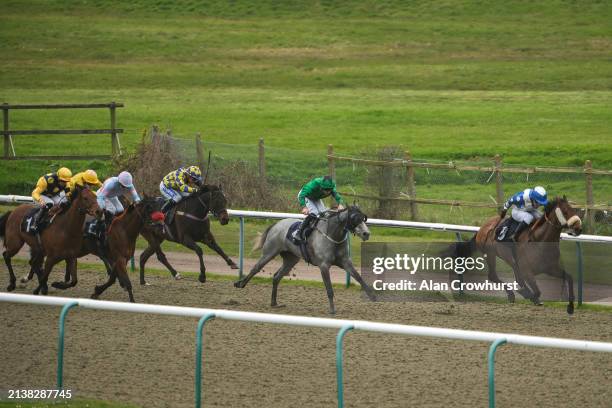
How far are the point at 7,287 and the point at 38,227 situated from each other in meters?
1.07

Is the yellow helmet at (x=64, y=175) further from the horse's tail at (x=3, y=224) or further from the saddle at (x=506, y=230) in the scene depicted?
the saddle at (x=506, y=230)

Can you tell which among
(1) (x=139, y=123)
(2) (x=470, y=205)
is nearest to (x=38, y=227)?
(2) (x=470, y=205)

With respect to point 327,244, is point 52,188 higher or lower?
higher

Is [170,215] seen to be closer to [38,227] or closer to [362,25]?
[38,227]

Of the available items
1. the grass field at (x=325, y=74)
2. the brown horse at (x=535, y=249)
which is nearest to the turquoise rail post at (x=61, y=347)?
the brown horse at (x=535, y=249)

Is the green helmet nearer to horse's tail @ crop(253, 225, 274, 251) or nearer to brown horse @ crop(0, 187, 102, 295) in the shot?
horse's tail @ crop(253, 225, 274, 251)

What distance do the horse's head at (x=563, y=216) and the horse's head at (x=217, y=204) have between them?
4191 mm

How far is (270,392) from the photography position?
28.4ft

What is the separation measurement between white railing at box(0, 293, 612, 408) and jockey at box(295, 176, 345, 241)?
543 cm

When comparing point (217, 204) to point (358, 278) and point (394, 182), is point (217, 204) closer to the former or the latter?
point (358, 278)

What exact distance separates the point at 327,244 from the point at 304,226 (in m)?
0.37

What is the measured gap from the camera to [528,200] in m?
14.1

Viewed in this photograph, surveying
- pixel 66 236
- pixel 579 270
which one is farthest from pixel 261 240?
pixel 579 270

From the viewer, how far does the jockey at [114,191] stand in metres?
14.7
